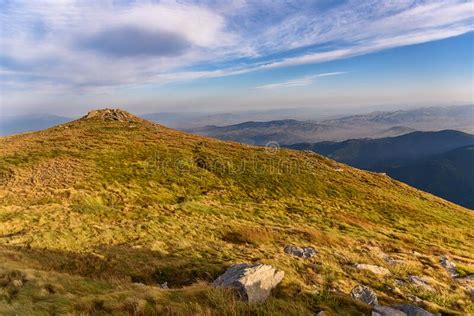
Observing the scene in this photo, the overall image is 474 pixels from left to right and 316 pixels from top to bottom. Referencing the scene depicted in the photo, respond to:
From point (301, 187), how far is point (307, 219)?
14.8 metres

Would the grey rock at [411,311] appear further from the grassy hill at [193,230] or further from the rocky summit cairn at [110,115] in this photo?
the rocky summit cairn at [110,115]

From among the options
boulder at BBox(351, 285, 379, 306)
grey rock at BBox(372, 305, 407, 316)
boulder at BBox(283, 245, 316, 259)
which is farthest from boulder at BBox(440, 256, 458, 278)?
grey rock at BBox(372, 305, 407, 316)

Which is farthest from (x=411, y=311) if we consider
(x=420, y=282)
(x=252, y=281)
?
(x=420, y=282)

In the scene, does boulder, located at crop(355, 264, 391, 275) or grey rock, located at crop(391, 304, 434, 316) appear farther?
boulder, located at crop(355, 264, 391, 275)

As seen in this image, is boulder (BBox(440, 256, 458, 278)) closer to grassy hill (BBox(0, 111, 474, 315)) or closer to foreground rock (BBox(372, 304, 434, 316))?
grassy hill (BBox(0, 111, 474, 315))

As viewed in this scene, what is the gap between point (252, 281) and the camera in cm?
1309

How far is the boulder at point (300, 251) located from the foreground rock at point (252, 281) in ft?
28.5

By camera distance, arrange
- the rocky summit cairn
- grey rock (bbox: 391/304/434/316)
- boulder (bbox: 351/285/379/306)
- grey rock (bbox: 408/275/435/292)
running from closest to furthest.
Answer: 1. grey rock (bbox: 391/304/434/316)
2. boulder (bbox: 351/285/379/306)
3. grey rock (bbox: 408/275/435/292)
4. the rocky summit cairn

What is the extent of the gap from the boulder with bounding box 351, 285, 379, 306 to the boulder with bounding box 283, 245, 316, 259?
20.6 feet

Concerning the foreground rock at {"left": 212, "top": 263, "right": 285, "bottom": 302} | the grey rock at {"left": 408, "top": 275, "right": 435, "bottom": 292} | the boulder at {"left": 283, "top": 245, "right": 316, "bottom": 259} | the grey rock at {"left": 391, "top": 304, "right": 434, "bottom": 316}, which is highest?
the foreground rock at {"left": 212, "top": 263, "right": 285, "bottom": 302}

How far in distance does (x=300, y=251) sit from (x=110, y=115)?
284 feet

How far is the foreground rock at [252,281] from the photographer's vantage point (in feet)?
40.7

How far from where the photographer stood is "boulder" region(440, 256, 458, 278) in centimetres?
2610

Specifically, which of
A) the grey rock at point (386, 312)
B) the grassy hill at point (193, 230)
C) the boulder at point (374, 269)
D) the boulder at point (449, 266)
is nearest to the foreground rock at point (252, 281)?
the grassy hill at point (193, 230)
